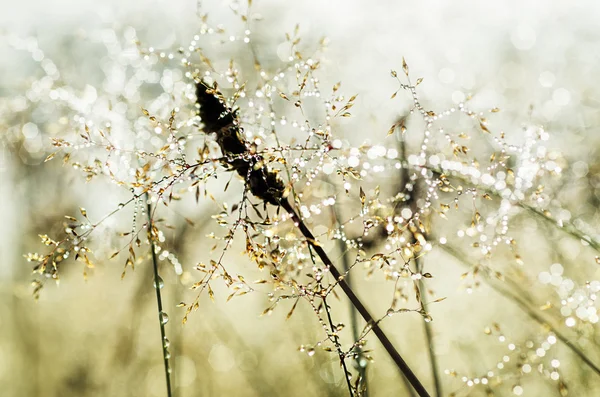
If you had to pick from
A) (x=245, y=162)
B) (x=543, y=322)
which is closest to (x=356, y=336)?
(x=543, y=322)

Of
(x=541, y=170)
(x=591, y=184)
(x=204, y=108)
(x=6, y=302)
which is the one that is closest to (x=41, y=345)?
(x=6, y=302)

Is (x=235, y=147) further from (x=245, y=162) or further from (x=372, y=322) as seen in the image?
(x=372, y=322)

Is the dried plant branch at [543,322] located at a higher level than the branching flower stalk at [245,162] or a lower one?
lower

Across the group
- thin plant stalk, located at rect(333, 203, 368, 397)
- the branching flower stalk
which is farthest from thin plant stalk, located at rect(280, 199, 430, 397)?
thin plant stalk, located at rect(333, 203, 368, 397)

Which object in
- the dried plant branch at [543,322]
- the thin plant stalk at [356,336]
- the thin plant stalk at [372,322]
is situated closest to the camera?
the thin plant stalk at [372,322]

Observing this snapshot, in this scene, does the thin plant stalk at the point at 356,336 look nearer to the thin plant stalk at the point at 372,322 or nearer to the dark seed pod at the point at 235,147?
the thin plant stalk at the point at 372,322

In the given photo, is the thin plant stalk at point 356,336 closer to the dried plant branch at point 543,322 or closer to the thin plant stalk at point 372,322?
the thin plant stalk at point 372,322

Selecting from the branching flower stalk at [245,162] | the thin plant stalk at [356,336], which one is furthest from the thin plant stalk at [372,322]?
the thin plant stalk at [356,336]

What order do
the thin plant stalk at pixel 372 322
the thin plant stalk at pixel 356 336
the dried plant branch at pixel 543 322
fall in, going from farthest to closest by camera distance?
1. the thin plant stalk at pixel 356 336
2. the dried plant branch at pixel 543 322
3. the thin plant stalk at pixel 372 322

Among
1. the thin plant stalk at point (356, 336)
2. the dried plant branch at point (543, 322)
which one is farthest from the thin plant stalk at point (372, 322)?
the dried plant branch at point (543, 322)

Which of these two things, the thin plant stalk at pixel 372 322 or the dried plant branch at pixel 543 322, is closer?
the thin plant stalk at pixel 372 322

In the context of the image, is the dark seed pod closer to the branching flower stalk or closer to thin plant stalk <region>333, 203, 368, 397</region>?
the branching flower stalk
